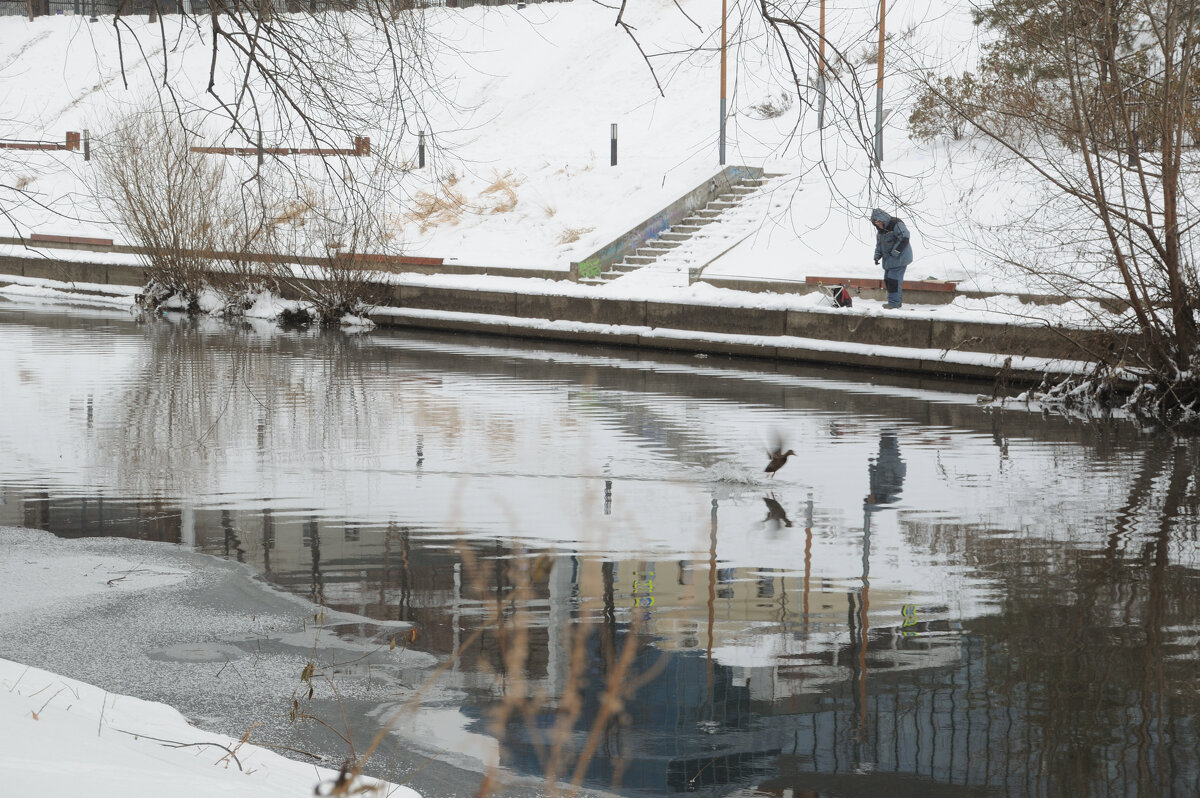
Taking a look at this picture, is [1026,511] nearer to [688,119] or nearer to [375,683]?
[375,683]

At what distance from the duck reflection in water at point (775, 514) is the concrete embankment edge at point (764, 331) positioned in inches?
236

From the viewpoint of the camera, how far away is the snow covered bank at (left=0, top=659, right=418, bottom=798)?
3.59 meters

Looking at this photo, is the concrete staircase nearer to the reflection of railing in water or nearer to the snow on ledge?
the snow on ledge

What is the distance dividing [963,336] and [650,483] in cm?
801

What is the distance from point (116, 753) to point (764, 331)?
15863 millimetres

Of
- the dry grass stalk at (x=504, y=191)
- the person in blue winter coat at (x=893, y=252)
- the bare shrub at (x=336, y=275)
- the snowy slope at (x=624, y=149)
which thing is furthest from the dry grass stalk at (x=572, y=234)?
the person in blue winter coat at (x=893, y=252)

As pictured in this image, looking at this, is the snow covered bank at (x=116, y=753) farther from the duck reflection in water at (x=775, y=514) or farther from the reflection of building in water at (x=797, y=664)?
the duck reflection in water at (x=775, y=514)

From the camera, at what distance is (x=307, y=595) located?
7.14m

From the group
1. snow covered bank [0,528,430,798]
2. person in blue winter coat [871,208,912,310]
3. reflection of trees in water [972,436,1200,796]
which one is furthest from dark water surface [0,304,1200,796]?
person in blue winter coat [871,208,912,310]

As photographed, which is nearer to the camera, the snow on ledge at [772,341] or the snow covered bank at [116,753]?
the snow covered bank at [116,753]

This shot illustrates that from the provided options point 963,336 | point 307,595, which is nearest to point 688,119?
point 963,336

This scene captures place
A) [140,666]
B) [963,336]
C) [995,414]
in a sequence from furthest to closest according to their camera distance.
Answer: [963,336], [995,414], [140,666]

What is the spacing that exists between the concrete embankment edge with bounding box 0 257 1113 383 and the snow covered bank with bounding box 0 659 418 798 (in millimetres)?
11455

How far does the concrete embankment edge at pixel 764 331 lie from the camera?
1632 centimetres
